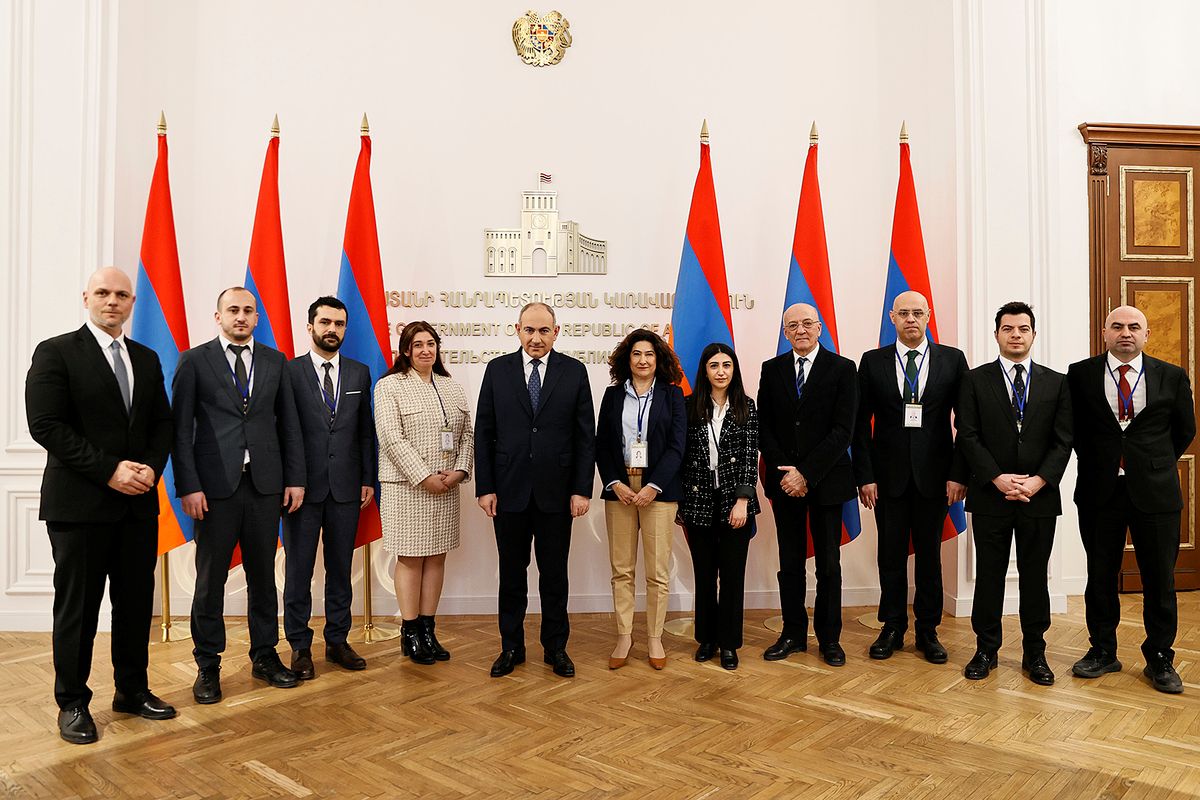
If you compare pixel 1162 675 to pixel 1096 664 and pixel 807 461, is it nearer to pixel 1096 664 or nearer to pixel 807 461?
pixel 1096 664

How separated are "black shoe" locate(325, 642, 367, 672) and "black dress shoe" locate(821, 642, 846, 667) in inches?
81.6

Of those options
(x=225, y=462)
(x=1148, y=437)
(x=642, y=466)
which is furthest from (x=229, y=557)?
(x=1148, y=437)

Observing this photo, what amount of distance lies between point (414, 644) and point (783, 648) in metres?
1.70

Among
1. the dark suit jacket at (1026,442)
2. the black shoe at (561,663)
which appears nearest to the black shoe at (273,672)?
the black shoe at (561,663)

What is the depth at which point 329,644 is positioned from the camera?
3611mm

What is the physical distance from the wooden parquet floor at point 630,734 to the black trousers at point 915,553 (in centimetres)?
20

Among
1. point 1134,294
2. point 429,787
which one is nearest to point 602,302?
point 429,787

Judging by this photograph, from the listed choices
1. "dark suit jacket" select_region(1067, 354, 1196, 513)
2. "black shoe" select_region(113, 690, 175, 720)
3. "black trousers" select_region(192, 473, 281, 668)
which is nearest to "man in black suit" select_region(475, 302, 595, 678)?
"black trousers" select_region(192, 473, 281, 668)

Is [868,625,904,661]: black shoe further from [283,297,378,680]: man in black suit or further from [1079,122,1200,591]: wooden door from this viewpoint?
[283,297,378,680]: man in black suit

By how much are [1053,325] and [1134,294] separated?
823mm

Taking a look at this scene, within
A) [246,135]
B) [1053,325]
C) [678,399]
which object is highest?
[246,135]

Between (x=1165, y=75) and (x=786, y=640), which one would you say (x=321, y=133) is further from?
(x=1165, y=75)

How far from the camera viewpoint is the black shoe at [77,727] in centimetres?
270

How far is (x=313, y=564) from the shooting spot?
3.61 m
